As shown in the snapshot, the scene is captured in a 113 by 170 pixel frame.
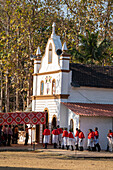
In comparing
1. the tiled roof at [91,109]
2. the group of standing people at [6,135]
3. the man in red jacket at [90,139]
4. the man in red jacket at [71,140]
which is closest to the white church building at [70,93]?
the tiled roof at [91,109]

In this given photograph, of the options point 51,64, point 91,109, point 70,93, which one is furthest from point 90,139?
point 51,64

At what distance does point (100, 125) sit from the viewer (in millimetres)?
31812

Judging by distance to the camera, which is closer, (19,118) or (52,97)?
(19,118)

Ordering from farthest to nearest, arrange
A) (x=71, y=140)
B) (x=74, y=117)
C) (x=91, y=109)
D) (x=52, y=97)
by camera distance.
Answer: (x=52, y=97) → (x=91, y=109) → (x=74, y=117) → (x=71, y=140)

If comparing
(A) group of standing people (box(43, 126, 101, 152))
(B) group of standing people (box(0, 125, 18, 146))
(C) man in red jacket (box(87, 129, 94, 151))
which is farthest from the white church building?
(B) group of standing people (box(0, 125, 18, 146))

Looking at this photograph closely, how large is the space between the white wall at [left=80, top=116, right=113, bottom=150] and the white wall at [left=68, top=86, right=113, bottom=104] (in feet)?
11.0

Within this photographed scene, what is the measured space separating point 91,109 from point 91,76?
13.5ft

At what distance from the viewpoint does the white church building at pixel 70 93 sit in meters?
31.9

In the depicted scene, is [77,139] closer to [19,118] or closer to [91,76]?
[19,118]

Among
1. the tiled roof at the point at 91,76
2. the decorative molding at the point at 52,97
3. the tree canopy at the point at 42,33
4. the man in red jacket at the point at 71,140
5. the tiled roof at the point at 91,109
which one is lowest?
the man in red jacket at the point at 71,140

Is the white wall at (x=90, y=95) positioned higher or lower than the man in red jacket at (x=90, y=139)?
higher

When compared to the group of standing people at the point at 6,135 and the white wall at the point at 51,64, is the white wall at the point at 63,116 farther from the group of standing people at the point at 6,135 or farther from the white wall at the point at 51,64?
the group of standing people at the point at 6,135

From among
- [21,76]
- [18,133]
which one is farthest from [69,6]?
[18,133]

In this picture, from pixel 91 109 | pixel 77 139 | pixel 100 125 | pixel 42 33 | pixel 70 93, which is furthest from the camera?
pixel 42 33
